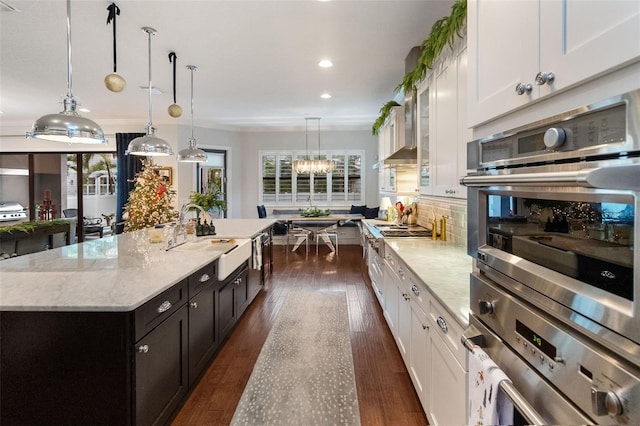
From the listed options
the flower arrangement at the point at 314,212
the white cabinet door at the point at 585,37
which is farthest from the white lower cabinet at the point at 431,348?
the flower arrangement at the point at 314,212

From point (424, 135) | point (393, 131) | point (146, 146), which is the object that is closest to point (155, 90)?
point (146, 146)

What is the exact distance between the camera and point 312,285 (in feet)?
16.3

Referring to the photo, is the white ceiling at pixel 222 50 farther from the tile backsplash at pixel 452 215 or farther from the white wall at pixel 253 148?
the white wall at pixel 253 148

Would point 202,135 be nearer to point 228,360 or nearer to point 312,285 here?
point 312,285

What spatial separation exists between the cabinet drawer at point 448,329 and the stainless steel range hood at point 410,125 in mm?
2463

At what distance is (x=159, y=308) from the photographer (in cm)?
180

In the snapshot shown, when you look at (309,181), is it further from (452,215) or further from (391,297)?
(391,297)

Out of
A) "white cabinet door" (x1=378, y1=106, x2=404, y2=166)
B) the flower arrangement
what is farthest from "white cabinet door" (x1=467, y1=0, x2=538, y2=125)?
the flower arrangement

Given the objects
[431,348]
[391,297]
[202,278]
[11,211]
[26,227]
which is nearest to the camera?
[431,348]

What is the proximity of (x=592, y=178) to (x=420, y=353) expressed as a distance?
167 cm

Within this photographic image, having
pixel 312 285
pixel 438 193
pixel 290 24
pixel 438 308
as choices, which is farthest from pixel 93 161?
pixel 438 308

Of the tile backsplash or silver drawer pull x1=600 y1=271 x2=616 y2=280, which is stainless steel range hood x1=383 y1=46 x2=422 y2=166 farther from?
silver drawer pull x1=600 y1=271 x2=616 y2=280

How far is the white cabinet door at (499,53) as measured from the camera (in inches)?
35.7

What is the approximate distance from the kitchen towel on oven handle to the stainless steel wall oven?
0.06 meters
